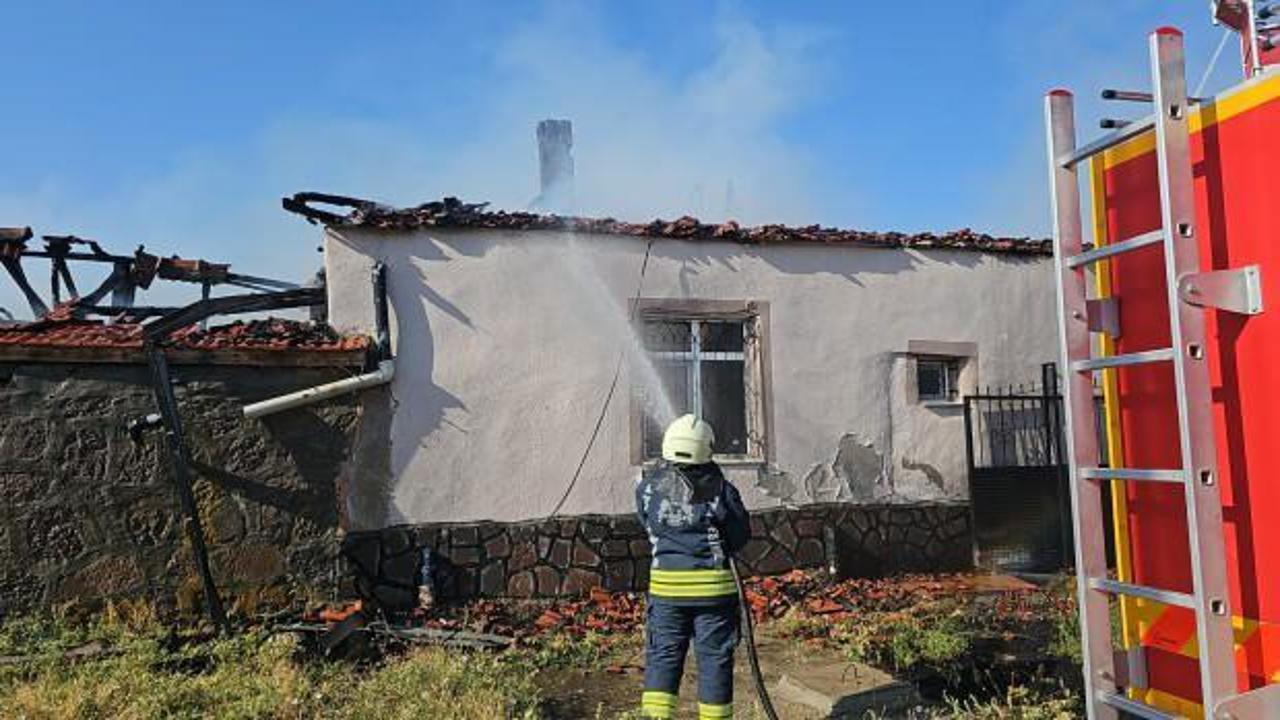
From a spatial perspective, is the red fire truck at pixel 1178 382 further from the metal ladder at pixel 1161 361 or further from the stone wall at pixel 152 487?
the stone wall at pixel 152 487

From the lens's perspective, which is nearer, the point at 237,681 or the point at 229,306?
the point at 237,681

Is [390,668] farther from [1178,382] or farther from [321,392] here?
[1178,382]

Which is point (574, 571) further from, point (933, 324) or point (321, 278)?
point (933, 324)

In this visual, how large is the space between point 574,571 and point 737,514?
181 inches

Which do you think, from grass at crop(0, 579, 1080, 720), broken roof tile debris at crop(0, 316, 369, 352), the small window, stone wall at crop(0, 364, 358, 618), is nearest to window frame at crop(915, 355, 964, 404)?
the small window

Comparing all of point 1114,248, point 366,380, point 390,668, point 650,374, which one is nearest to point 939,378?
point 650,374

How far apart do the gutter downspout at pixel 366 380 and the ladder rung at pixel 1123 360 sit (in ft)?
22.1

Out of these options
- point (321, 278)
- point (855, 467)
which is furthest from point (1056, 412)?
point (321, 278)

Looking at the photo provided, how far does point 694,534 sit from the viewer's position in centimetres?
464

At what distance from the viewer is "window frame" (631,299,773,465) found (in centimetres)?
947

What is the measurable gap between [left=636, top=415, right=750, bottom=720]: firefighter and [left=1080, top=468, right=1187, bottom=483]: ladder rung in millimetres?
2143

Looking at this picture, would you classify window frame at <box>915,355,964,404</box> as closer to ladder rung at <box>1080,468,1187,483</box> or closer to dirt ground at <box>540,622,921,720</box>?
dirt ground at <box>540,622,921,720</box>

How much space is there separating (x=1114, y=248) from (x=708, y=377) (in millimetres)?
7119

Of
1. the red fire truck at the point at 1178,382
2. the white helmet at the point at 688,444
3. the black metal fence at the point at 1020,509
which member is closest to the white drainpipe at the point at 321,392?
the white helmet at the point at 688,444
